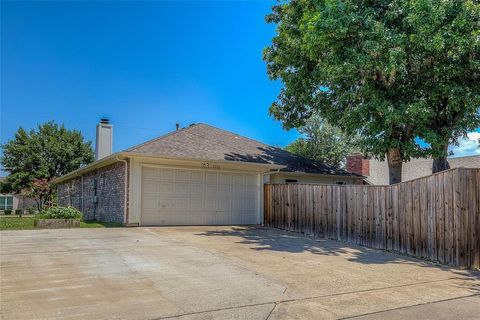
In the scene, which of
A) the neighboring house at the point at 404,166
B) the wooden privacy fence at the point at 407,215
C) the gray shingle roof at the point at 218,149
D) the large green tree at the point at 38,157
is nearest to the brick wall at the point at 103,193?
the gray shingle roof at the point at 218,149

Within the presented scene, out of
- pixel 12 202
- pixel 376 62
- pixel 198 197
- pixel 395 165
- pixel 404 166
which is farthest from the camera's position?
pixel 12 202

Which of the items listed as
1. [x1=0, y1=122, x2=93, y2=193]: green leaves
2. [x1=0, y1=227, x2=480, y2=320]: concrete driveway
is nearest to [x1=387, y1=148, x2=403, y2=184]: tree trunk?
[x1=0, y1=227, x2=480, y2=320]: concrete driveway

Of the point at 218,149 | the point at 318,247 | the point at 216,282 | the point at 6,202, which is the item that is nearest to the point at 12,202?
the point at 6,202

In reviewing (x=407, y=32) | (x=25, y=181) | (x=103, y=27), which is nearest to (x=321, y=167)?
(x=407, y=32)

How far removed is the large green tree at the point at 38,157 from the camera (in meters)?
33.5

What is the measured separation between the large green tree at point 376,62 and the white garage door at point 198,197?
496 cm

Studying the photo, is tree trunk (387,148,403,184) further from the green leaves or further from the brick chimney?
the green leaves

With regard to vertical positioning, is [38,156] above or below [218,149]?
above

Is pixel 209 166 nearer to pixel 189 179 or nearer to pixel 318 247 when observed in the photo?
pixel 189 179

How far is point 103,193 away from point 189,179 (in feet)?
15.3

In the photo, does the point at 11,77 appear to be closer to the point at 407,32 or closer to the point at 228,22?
the point at 228,22

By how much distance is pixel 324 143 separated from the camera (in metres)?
28.8

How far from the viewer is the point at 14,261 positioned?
717 cm

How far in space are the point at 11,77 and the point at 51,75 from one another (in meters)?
2.10
